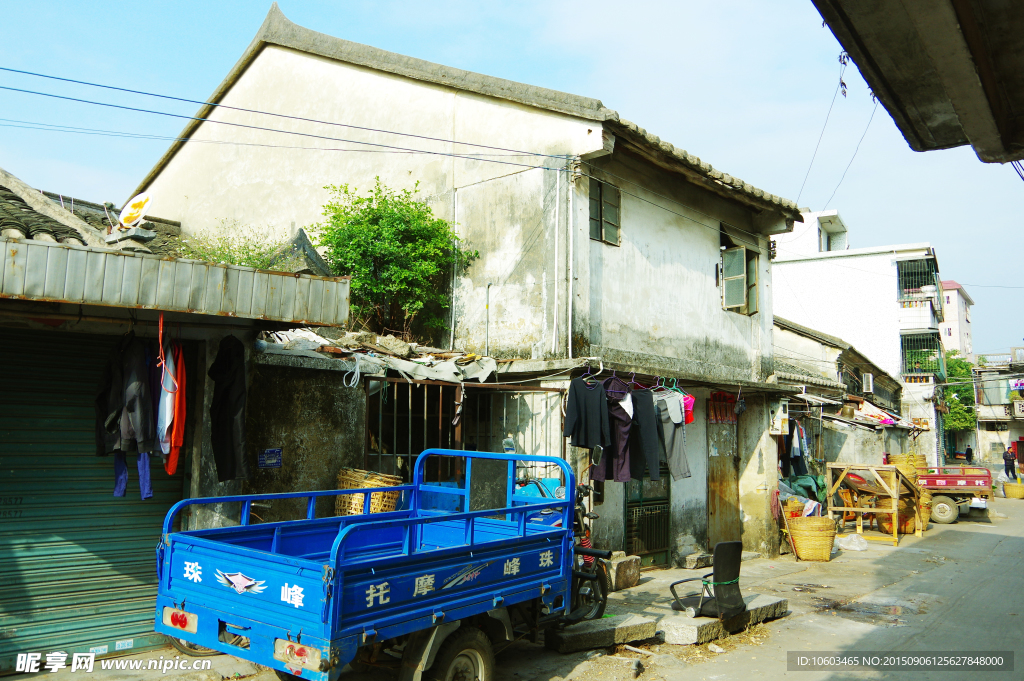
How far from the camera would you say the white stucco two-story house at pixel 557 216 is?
1018 centimetres

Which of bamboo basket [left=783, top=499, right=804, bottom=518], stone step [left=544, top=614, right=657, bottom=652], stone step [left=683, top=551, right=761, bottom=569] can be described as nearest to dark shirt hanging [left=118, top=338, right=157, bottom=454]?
stone step [left=544, top=614, right=657, bottom=652]

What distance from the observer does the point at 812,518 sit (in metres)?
13.2

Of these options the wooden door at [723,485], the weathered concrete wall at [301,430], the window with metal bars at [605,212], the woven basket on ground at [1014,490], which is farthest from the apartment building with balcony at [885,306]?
the weathered concrete wall at [301,430]

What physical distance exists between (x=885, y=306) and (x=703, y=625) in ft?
94.3

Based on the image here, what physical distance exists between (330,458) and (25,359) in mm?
3133

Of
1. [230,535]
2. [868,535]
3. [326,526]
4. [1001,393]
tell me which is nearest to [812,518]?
[868,535]

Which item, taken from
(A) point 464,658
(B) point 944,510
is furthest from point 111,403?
(B) point 944,510

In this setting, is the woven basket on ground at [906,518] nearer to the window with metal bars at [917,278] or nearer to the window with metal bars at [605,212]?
the window with metal bars at [605,212]

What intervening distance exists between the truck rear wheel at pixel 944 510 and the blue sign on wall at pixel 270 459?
64.2 ft

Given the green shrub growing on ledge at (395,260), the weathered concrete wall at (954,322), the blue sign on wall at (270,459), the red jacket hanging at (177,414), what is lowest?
the blue sign on wall at (270,459)

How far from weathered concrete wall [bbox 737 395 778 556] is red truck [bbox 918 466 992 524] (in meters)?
8.74

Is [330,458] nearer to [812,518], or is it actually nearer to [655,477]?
[655,477]

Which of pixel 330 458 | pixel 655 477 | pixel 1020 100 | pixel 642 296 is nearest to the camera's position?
pixel 1020 100

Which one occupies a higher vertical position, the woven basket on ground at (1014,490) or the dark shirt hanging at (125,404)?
the dark shirt hanging at (125,404)
